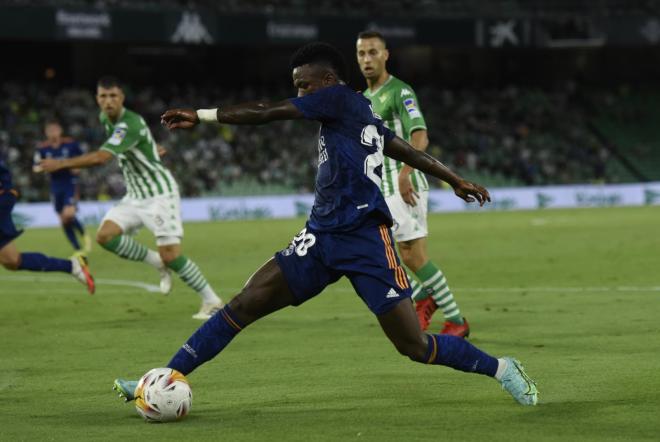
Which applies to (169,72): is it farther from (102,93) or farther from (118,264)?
(102,93)

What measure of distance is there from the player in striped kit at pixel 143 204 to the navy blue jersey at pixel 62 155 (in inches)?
347

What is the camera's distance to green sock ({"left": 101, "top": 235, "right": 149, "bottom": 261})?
1235 centimetres

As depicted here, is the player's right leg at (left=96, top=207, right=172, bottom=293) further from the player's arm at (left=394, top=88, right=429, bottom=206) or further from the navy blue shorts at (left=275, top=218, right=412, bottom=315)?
the navy blue shorts at (left=275, top=218, right=412, bottom=315)

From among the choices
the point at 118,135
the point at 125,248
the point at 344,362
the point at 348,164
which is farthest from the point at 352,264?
the point at 125,248

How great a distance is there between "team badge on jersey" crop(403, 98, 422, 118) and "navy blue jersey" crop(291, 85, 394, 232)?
136 inches

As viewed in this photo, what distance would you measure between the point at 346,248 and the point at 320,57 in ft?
3.68

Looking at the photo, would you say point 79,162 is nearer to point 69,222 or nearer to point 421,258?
point 421,258

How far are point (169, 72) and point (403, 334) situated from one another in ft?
126

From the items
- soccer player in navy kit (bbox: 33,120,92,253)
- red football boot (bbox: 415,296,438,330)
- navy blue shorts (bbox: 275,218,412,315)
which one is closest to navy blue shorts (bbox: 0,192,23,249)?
red football boot (bbox: 415,296,438,330)

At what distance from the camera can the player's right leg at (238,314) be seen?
6727mm

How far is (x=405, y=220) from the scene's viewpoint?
33.3ft

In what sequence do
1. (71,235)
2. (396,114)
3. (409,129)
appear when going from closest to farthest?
(409,129) < (396,114) < (71,235)

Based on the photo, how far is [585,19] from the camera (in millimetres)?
44438

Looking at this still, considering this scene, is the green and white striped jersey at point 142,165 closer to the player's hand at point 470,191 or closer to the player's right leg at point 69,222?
the player's hand at point 470,191
